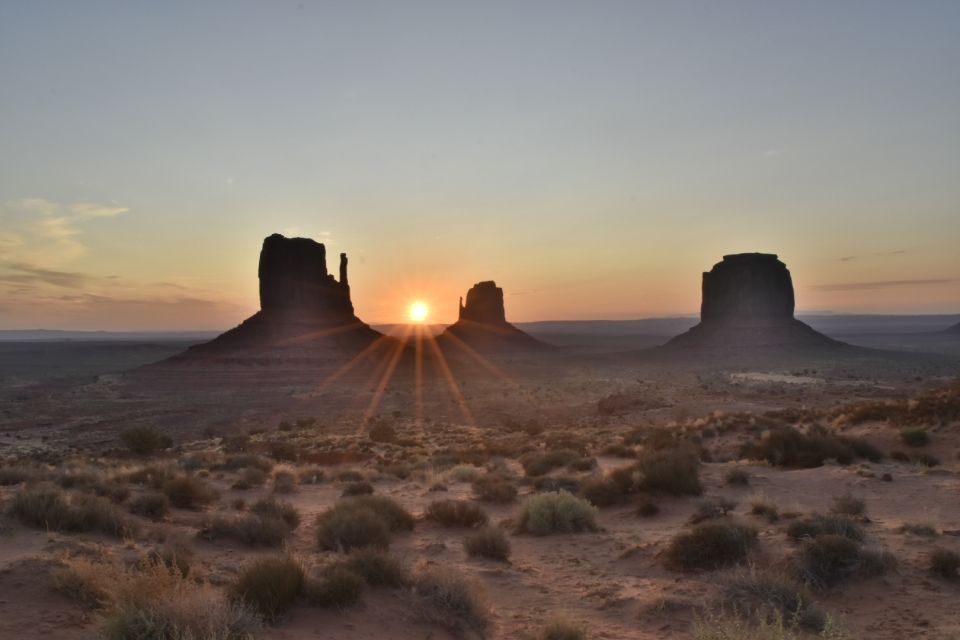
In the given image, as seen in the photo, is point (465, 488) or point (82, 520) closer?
point (82, 520)

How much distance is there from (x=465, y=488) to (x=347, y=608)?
9.25 m

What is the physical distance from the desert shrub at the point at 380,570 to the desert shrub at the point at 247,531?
112 inches

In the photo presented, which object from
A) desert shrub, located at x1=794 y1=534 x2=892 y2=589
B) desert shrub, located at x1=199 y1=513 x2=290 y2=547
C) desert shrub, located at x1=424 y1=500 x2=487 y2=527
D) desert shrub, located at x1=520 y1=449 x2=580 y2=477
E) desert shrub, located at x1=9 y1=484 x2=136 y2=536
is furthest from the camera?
desert shrub, located at x1=520 y1=449 x2=580 y2=477

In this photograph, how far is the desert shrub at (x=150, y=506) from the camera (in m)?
10.4

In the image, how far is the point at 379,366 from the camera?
7025 cm

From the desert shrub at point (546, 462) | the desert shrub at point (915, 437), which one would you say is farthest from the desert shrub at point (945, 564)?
the desert shrub at point (915, 437)

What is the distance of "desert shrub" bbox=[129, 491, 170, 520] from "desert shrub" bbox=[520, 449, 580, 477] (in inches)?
360

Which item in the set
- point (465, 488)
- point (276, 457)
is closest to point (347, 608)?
point (465, 488)

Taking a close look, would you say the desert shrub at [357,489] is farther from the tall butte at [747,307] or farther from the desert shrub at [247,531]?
the tall butte at [747,307]

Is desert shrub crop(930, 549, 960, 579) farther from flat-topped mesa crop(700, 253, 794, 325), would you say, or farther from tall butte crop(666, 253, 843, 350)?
flat-topped mesa crop(700, 253, 794, 325)

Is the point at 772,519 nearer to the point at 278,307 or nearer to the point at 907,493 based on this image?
the point at 907,493

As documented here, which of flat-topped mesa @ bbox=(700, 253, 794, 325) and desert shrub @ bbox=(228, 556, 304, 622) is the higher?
flat-topped mesa @ bbox=(700, 253, 794, 325)

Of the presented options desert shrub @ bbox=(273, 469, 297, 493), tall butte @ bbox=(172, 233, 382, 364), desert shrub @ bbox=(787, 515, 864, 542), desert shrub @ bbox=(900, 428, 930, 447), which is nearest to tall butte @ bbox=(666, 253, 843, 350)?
tall butte @ bbox=(172, 233, 382, 364)

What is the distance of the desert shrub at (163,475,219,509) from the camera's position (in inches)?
463
